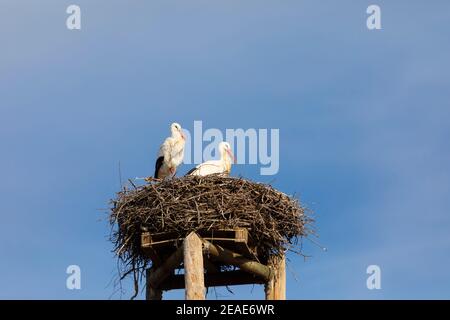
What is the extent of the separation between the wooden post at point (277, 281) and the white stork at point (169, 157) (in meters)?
3.83

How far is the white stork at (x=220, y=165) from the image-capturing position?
1489 centimetres

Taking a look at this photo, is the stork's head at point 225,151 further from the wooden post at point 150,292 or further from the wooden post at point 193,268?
the wooden post at point 193,268

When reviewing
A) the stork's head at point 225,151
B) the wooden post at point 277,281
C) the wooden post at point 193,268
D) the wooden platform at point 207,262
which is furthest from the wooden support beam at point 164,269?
the stork's head at point 225,151

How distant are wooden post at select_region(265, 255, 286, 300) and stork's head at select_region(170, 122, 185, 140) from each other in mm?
4229

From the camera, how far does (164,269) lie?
13.3 metres

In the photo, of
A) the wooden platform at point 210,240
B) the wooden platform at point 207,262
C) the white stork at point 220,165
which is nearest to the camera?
the wooden platform at point 207,262

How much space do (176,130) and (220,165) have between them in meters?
2.12

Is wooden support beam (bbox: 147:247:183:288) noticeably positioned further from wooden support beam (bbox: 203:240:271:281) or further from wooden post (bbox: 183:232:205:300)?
wooden support beam (bbox: 203:240:271:281)

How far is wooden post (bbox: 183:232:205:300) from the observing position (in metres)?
12.0
